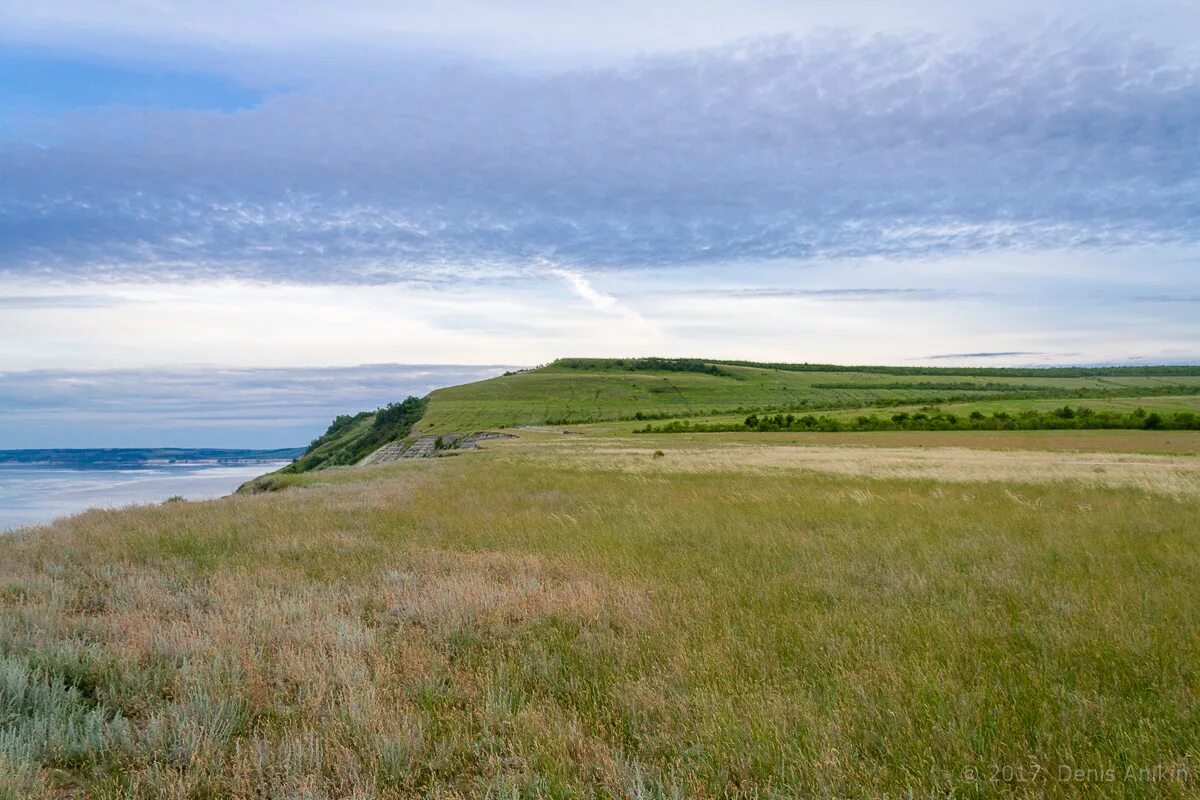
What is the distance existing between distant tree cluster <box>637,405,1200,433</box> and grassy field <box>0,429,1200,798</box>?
71.5 meters

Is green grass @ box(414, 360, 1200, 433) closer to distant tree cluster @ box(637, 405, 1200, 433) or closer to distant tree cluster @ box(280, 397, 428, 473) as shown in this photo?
distant tree cluster @ box(280, 397, 428, 473)

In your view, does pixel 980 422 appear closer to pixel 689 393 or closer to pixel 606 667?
A: pixel 606 667

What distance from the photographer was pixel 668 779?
12.8ft

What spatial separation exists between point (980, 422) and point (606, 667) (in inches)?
3292

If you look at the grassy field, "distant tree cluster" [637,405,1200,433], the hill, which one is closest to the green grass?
the hill

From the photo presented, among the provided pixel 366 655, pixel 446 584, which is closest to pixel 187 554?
pixel 446 584

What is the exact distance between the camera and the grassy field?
3961mm

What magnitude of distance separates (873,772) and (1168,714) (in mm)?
2302

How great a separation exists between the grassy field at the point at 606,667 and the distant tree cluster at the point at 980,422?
2815 inches

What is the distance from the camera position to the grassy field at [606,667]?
3.96 metres

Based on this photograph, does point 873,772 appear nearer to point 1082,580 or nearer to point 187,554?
point 1082,580

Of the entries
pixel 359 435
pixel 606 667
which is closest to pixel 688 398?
pixel 359 435

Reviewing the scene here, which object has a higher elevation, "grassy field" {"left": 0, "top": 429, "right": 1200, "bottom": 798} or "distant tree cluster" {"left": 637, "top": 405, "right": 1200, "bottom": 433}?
"grassy field" {"left": 0, "top": 429, "right": 1200, "bottom": 798}

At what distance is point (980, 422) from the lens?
76562 millimetres
